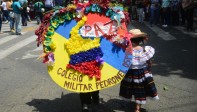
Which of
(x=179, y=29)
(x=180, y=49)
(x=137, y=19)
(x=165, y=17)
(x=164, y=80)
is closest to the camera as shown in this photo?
(x=164, y=80)

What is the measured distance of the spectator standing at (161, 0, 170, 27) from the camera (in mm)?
15754

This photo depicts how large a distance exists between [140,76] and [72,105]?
1237mm

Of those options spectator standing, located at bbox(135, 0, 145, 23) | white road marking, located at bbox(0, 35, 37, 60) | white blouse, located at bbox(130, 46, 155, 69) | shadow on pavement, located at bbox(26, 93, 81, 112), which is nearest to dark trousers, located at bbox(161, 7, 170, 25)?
spectator standing, located at bbox(135, 0, 145, 23)

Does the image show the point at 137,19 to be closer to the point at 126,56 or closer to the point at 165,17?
the point at 165,17

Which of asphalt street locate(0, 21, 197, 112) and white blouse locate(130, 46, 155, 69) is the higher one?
white blouse locate(130, 46, 155, 69)

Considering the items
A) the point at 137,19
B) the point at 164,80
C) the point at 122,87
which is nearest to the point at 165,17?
the point at 137,19

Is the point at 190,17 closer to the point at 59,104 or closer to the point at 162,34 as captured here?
the point at 162,34

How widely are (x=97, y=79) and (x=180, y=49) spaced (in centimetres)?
583

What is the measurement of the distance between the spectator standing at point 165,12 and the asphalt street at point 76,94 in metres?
4.91

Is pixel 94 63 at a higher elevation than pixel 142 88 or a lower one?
higher

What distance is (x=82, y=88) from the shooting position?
465 centimetres

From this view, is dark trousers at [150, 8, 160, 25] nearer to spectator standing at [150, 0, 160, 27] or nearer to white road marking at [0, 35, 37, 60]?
spectator standing at [150, 0, 160, 27]

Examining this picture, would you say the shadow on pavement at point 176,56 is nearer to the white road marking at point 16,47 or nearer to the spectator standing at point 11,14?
the white road marking at point 16,47

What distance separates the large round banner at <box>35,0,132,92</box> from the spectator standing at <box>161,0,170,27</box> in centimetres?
1135
